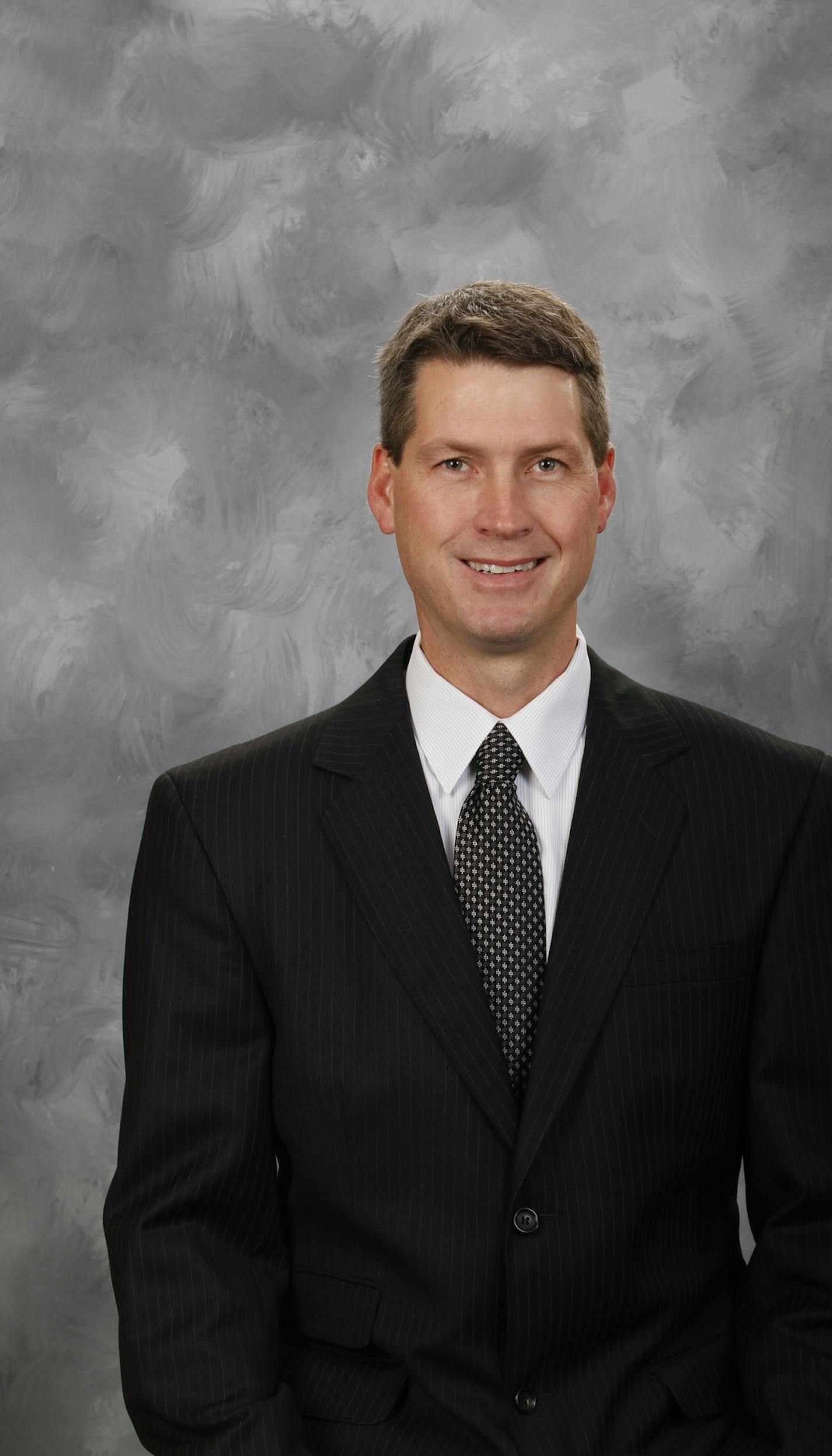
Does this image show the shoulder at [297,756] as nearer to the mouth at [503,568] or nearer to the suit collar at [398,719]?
the suit collar at [398,719]

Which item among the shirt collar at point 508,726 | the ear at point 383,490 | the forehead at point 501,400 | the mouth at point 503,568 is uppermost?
the forehead at point 501,400

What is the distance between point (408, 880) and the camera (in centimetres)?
219

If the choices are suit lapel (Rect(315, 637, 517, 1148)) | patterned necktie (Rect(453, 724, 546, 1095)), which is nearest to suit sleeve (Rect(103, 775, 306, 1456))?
suit lapel (Rect(315, 637, 517, 1148))

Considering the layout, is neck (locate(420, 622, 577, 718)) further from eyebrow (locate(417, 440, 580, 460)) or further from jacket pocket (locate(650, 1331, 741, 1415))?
jacket pocket (locate(650, 1331, 741, 1415))

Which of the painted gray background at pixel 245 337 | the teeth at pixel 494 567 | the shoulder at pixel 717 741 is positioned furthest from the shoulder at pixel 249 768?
the painted gray background at pixel 245 337

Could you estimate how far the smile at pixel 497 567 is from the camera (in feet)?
7.39

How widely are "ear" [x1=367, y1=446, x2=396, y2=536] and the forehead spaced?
0.58 ft

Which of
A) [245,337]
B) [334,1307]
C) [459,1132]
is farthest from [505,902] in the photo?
[245,337]

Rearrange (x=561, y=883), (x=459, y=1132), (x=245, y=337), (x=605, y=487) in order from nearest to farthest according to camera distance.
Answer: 1. (x=459, y=1132)
2. (x=561, y=883)
3. (x=605, y=487)
4. (x=245, y=337)

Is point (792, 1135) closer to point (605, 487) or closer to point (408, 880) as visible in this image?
point (408, 880)

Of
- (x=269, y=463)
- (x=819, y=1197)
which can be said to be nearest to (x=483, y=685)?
(x=819, y=1197)

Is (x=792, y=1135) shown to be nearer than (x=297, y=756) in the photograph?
Yes

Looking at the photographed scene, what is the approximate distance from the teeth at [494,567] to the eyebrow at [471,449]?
0.14m

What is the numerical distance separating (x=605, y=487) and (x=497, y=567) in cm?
28
